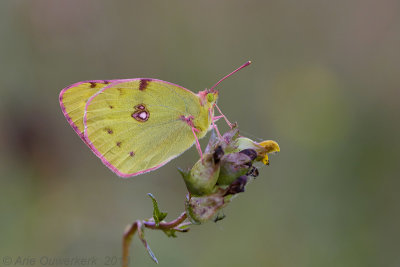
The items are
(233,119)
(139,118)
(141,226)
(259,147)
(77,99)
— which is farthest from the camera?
(233,119)

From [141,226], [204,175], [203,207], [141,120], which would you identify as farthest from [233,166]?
[141,120]

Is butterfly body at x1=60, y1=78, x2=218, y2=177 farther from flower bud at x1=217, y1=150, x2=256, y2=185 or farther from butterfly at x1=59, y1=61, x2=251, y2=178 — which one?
flower bud at x1=217, y1=150, x2=256, y2=185

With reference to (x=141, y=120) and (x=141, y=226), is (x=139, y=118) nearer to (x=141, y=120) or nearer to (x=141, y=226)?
(x=141, y=120)

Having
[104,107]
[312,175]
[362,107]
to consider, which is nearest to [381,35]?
[362,107]

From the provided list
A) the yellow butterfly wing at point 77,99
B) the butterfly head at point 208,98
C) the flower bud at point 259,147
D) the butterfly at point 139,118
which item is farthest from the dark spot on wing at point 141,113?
the flower bud at point 259,147

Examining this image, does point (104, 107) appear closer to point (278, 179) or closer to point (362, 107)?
point (278, 179)

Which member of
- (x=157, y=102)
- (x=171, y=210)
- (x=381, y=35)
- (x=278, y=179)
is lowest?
(x=171, y=210)

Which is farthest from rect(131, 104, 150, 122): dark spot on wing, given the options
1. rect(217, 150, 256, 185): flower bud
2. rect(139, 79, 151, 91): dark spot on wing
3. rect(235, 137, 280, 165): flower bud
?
rect(217, 150, 256, 185): flower bud
